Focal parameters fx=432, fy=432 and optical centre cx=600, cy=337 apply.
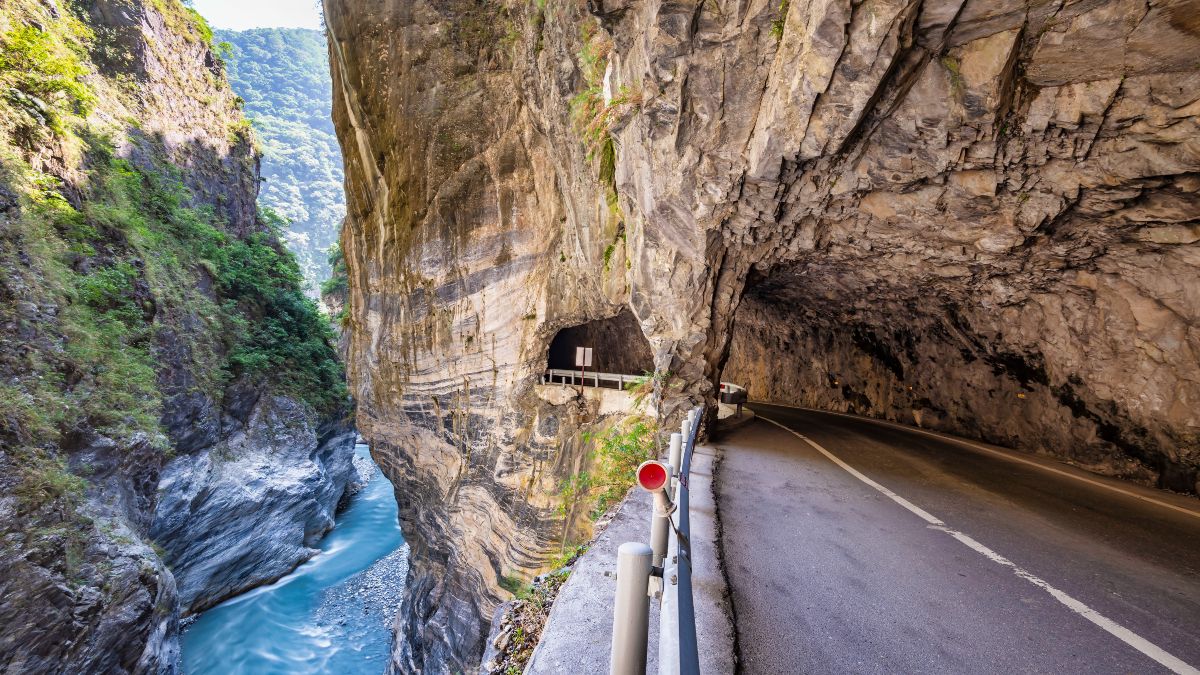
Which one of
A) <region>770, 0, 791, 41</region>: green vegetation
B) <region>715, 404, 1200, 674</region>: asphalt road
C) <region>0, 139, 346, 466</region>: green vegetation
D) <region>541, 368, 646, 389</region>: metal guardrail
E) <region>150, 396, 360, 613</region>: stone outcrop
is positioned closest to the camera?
<region>715, 404, 1200, 674</region>: asphalt road

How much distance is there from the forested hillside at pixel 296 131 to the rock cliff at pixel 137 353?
65802 millimetres

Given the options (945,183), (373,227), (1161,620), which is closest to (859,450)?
(945,183)

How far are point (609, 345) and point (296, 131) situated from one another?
127 m

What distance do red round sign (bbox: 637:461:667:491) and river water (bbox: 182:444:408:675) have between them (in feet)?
72.7

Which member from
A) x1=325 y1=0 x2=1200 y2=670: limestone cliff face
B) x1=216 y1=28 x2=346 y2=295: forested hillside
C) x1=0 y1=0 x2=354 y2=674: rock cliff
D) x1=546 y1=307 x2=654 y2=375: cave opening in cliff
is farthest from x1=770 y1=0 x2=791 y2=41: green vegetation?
x1=216 y1=28 x2=346 y2=295: forested hillside

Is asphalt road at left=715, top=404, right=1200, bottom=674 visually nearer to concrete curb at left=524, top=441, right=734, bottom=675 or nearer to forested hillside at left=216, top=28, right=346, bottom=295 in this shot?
concrete curb at left=524, top=441, right=734, bottom=675

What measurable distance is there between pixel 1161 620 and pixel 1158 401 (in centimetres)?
683

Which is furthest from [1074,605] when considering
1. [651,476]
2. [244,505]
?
[244,505]

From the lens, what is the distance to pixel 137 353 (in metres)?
14.3

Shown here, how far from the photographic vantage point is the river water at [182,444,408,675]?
1670cm

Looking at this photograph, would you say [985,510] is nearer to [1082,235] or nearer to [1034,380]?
[1082,235]

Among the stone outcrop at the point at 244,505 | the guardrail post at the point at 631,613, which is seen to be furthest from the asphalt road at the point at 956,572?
the stone outcrop at the point at 244,505

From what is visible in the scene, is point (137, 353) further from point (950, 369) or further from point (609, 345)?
point (950, 369)

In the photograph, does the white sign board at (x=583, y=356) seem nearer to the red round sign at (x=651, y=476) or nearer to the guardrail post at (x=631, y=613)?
the red round sign at (x=651, y=476)
